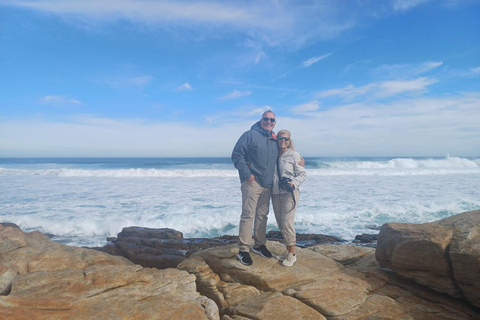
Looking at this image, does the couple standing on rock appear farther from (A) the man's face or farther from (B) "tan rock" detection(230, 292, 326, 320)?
(B) "tan rock" detection(230, 292, 326, 320)

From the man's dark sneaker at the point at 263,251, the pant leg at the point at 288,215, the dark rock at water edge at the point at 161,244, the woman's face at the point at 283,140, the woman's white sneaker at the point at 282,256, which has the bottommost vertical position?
the dark rock at water edge at the point at 161,244

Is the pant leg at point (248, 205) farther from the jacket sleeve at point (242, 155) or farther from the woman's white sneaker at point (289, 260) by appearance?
the woman's white sneaker at point (289, 260)

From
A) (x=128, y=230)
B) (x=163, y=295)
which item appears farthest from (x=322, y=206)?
(x=163, y=295)

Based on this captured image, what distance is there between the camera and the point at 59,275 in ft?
14.5

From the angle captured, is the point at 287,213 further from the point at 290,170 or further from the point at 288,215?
the point at 290,170

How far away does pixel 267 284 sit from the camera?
4.62m

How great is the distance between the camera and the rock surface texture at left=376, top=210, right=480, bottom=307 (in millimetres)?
3922

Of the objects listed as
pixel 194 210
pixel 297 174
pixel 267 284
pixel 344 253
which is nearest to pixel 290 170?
pixel 297 174

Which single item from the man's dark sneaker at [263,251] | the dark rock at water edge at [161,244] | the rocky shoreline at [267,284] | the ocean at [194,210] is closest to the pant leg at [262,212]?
the man's dark sneaker at [263,251]

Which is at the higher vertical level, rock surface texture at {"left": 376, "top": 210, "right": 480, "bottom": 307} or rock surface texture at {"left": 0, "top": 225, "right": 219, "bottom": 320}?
rock surface texture at {"left": 376, "top": 210, "right": 480, "bottom": 307}

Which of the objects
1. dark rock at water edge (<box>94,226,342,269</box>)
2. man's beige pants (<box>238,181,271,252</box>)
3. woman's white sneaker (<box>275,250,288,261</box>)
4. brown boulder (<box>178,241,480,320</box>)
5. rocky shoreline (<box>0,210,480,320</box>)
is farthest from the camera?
dark rock at water edge (<box>94,226,342,269</box>)

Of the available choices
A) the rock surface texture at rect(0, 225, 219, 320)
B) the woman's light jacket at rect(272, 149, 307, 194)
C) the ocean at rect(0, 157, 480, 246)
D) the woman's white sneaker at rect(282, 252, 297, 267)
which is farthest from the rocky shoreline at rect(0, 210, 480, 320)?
the ocean at rect(0, 157, 480, 246)

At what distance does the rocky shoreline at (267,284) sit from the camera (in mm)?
3773

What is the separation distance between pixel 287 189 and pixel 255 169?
0.64m
